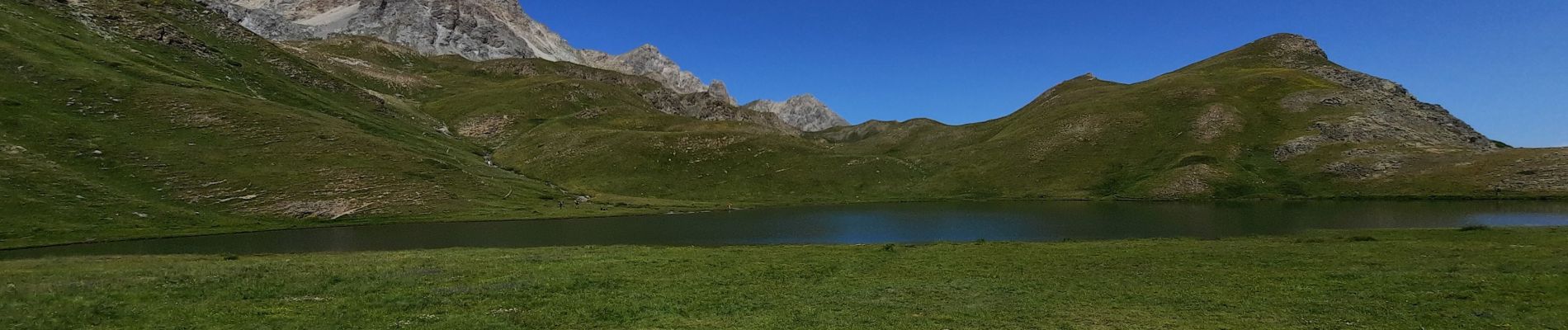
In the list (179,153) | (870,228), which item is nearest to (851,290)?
(870,228)

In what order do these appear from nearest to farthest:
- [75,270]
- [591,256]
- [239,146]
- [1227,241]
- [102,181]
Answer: [75,270]
[591,256]
[1227,241]
[102,181]
[239,146]

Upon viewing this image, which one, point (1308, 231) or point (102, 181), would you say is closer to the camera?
point (1308, 231)

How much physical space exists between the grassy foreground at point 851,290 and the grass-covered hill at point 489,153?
176ft

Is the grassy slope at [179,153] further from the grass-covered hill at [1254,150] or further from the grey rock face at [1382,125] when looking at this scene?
the grey rock face at [1382,125]

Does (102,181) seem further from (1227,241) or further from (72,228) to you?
(1227,241)

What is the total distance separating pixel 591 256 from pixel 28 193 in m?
80.3

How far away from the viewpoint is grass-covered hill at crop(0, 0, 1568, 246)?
89.3 metres

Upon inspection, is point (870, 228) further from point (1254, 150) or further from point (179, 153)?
point (1254, 150)

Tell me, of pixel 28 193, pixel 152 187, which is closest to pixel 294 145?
pixel 152 187

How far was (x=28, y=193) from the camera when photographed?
7450cm

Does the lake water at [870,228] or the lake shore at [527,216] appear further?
the lake shore at [527,216]

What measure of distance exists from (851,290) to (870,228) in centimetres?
4902

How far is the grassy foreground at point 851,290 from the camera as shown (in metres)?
23.8

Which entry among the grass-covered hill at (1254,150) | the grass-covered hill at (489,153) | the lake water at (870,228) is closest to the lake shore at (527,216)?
the grass-covered hill at (489,153)
